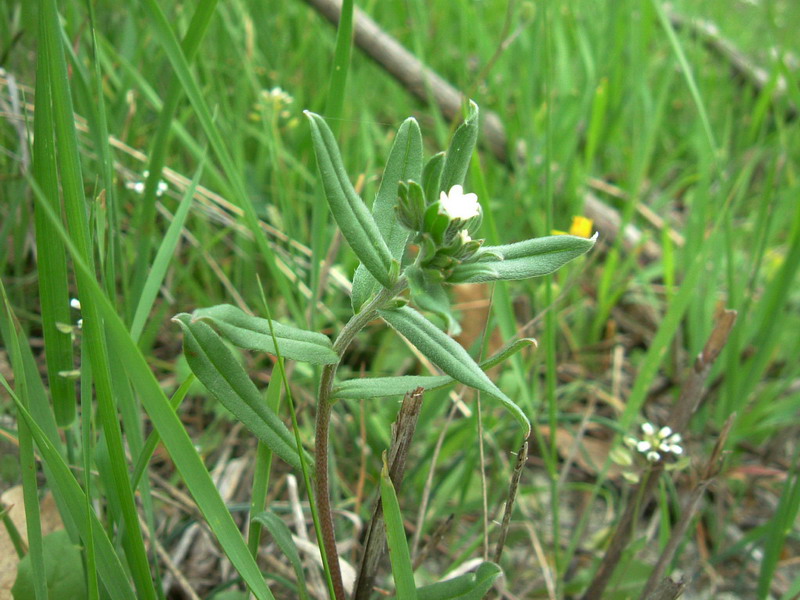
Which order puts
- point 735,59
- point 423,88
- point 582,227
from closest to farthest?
point 582,227
point 423,88
point 735,59

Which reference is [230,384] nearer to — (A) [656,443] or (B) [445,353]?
(B) [445,353]

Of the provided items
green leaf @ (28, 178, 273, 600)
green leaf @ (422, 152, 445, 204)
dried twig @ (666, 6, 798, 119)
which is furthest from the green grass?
dried twig @ (666, 6, 798, 119)

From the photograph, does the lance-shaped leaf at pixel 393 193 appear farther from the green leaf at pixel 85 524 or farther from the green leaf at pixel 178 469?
the green leaf at pixel 85 524

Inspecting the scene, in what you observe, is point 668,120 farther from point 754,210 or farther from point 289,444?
point 289,444

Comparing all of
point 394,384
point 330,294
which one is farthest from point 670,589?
point 330,294

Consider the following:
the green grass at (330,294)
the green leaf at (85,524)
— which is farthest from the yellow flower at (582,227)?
the green leaf at (85,524)

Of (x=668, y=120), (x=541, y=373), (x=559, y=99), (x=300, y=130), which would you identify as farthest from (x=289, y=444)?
(x=668, y=120)
